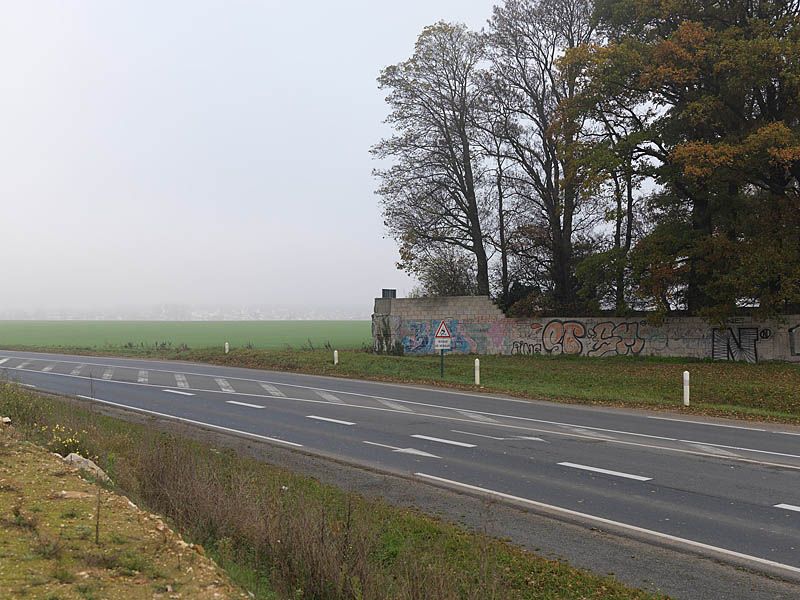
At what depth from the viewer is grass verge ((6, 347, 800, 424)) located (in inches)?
787

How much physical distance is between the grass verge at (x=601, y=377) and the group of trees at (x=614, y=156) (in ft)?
8.92

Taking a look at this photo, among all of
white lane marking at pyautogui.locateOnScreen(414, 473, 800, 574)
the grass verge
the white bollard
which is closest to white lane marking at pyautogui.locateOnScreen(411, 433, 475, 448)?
white lane marking at pyautogui.locateOnScreen(414, 473, 800, 574)

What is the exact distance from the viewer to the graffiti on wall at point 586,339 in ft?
98.9

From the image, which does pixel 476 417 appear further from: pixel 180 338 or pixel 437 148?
pixel 180 338

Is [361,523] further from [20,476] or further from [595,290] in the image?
[595,290]

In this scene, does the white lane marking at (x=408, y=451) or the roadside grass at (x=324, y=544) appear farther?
the white lane marking at (x=408, y=451)

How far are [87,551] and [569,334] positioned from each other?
28.5m

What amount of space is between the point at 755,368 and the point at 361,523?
22.6 metres

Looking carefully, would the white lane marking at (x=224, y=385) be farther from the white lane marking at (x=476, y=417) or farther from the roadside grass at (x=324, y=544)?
the roadside grass at (x=324, y=544)

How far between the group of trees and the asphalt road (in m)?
11.1

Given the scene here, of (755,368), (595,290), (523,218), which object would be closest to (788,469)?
(755,368)

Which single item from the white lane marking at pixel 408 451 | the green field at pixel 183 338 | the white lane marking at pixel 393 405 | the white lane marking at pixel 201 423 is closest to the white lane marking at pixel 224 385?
the white lane marking at pixel 201 423

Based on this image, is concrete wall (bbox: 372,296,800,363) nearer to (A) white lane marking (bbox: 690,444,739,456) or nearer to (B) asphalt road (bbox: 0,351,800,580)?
(B) asphalt road (bbox: 0,351,800,580)

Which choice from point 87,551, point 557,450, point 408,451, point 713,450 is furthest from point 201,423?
point 87,551
